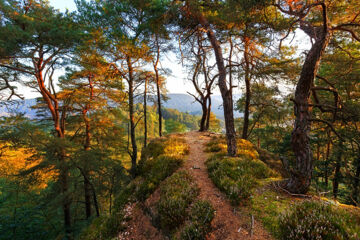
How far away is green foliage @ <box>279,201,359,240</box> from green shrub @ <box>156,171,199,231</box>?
2626 mm

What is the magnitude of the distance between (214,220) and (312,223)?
217 centimetres

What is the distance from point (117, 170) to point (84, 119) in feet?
17.7

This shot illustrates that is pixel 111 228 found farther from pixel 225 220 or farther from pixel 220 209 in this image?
pixel 225 220

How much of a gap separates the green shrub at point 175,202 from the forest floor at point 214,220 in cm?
37

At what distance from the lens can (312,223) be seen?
9.20 ft

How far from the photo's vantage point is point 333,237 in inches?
99.3

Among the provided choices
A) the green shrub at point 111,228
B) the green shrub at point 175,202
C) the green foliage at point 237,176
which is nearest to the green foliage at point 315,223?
the green foliage at point 237,176

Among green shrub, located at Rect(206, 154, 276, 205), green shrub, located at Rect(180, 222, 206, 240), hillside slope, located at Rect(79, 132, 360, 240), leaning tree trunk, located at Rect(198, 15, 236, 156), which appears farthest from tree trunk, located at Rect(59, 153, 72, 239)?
leaning tree trunk, located at Rect(198, 15, 236, 156)

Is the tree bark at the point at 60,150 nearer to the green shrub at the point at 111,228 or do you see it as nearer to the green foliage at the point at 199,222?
the green shrub at the point at 111,228

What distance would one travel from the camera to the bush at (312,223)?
2.61m

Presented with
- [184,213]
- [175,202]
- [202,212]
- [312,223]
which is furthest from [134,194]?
[312,223]

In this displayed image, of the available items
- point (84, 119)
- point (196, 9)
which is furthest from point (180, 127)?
point (196, 9)

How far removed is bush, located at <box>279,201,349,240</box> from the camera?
2607mm

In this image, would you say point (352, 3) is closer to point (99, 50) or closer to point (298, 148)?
point (298, 148)
